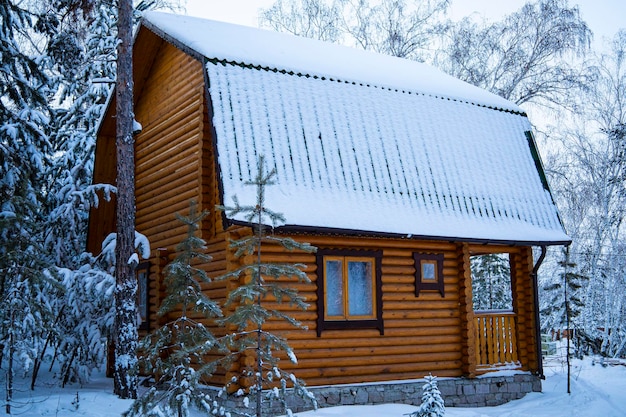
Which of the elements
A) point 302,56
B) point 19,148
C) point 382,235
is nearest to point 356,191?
point 382,235

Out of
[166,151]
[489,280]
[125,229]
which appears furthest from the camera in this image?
[489,280]

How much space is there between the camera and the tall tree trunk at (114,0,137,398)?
449 inches

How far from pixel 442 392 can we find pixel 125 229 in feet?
22.2

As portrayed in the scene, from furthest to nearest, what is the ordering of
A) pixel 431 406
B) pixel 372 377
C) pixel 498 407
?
pixel 498 407
pixel 372 377
pixel 431 406

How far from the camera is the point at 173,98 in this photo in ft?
47.6

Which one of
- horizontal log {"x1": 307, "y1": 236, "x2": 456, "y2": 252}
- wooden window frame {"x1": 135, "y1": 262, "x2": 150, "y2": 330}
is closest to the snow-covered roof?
horizontal log {"x1": 307, "y1": 236, "x2": 456, "y2": 252}

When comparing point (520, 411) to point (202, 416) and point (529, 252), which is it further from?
point (202, 416)

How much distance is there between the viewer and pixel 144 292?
15.4m

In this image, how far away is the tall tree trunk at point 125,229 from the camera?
1141 centimetres

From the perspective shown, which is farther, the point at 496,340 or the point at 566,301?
the point at 566,301

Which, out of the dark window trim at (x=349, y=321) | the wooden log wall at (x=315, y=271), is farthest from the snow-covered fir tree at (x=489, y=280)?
the dark window trim at (x=349, y=321)

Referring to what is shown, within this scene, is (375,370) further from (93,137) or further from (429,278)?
(93,137)

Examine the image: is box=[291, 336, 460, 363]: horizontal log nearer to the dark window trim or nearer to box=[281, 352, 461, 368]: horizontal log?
box=[281, 352, 461, 368]: horizontal log

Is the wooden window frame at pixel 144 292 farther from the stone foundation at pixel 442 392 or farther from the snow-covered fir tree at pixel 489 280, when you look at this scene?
the snow-covered fir tree at pixel 489 280
